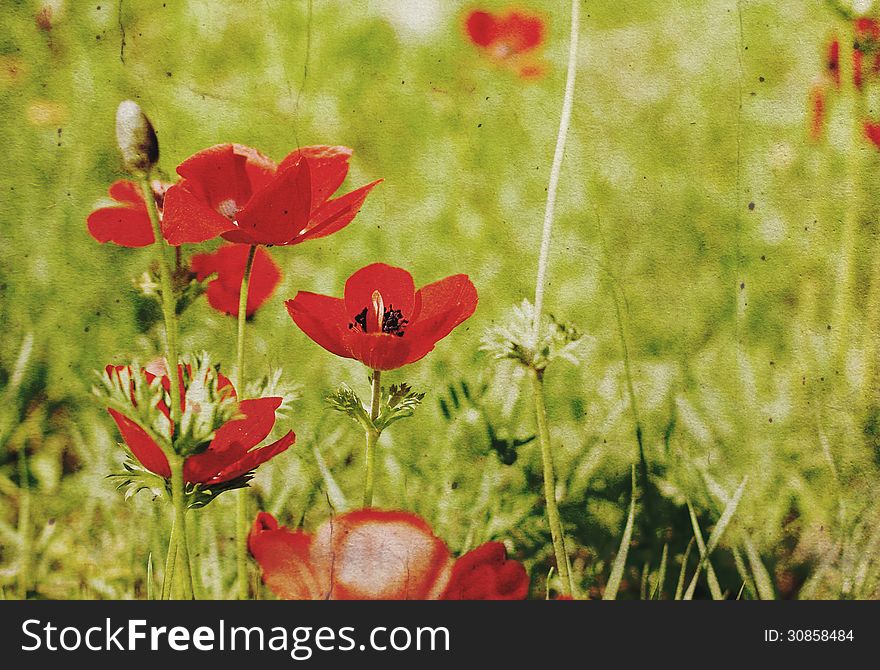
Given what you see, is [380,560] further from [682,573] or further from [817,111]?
[817,111]

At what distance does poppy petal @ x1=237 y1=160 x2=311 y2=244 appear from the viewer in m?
0.66

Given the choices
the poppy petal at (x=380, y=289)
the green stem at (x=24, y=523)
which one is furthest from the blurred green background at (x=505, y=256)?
the poppy petal at (x=380, y=289)

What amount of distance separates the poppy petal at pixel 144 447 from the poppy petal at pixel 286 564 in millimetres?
144

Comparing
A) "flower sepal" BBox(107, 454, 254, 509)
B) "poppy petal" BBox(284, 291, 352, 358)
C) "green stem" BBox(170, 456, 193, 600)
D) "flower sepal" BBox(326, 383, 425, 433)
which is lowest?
"green stem" BBox(170, 456, 193, 600)

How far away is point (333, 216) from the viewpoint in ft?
2.35

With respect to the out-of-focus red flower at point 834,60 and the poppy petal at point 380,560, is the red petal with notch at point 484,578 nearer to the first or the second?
the poppy petal at point 380,560

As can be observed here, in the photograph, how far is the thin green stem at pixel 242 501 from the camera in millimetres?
724

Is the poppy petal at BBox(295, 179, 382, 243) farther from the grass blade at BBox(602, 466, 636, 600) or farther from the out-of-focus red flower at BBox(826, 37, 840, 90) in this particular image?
the out-of-focus red flower at BBox(826, 37, 840, 90)

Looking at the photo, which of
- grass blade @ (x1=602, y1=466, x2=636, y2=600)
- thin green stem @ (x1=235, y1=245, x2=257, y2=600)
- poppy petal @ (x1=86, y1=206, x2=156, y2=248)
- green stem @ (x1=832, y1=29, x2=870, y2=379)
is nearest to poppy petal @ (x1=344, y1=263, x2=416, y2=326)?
thin green stem @ (x1=235, y1=245, x2=257, y2=600)

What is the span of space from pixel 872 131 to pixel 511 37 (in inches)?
17.6

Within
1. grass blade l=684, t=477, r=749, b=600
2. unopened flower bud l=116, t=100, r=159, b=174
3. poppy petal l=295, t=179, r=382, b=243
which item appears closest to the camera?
unopened flower bud l=116, t=100, r=159, b=174
